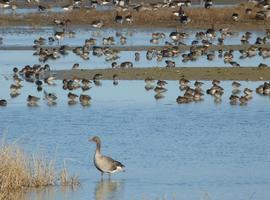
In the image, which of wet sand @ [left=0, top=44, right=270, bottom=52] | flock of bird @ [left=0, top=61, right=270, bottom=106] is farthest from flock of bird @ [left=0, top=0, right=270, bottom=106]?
wet sand @ [left=0, top=44, right=270, bottom=52]

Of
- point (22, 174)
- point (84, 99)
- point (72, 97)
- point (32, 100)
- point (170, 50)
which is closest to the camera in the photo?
point (22, 174)

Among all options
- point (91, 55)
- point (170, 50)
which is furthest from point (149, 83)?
point (91, 55)

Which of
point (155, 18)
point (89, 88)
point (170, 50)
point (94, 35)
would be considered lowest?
point (94, 35)

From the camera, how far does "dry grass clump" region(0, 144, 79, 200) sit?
15.6m

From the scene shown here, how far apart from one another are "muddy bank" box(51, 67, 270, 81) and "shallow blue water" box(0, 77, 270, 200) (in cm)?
140

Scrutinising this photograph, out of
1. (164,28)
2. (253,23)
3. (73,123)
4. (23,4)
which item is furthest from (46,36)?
(73,123)

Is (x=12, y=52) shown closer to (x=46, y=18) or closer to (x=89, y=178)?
(x=46, y=18)

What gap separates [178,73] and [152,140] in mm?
10806

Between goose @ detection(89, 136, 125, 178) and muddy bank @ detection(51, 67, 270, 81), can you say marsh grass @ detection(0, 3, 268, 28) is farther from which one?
goose @ detection(89, 136, 125, 178)

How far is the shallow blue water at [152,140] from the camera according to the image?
1633 centimetres

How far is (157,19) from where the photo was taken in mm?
48781

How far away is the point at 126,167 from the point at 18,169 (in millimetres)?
2636

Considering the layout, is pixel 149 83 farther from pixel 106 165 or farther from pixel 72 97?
pixel 106 165

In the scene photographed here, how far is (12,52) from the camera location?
127 ft
